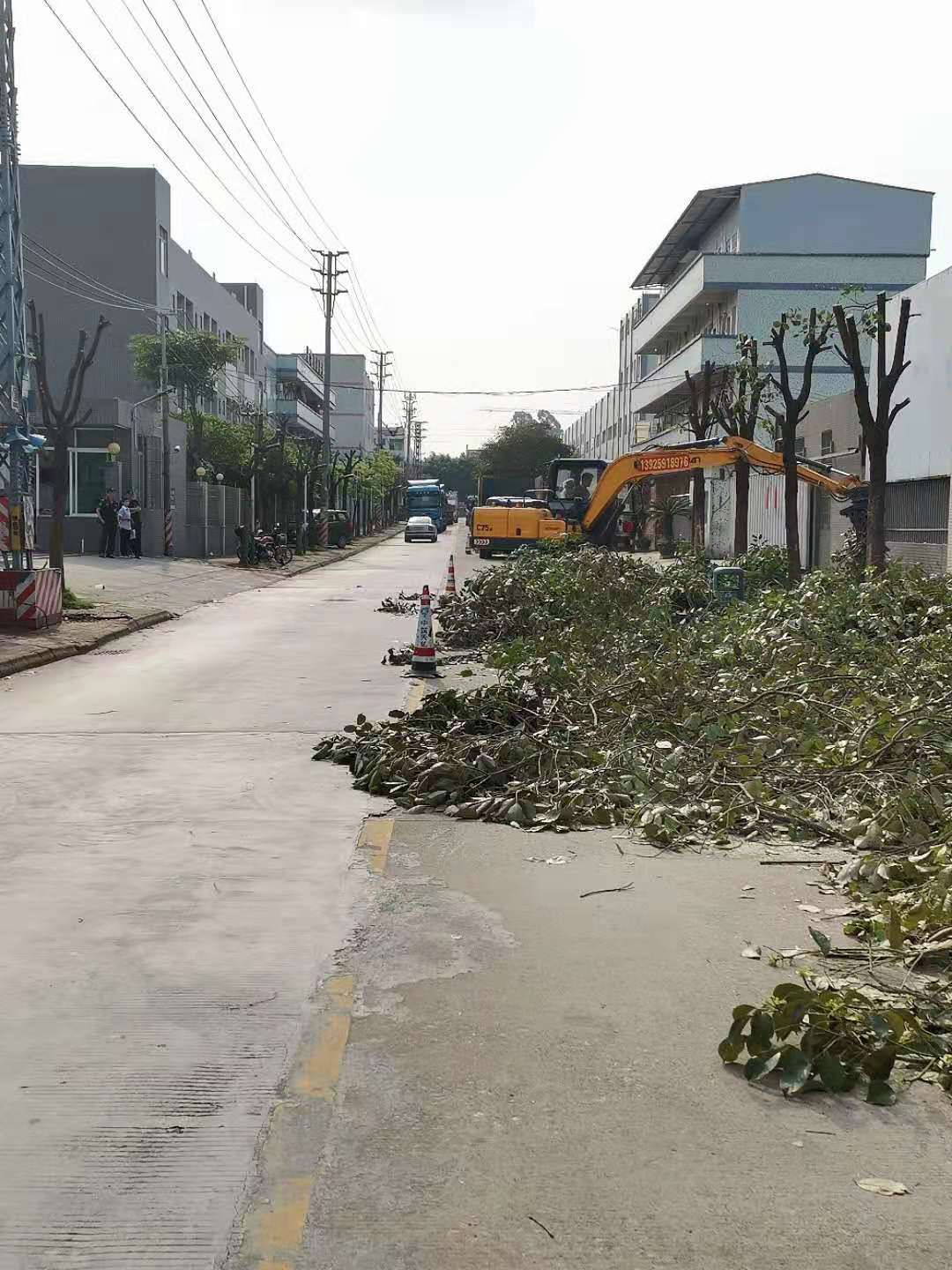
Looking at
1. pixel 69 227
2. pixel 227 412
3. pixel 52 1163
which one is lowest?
pixel 52 1163

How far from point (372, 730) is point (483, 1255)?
22.0 ft

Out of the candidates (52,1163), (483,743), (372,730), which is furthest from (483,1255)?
(372,730)

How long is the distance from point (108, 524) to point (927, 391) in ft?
76.2

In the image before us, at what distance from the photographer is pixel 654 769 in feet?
26.2

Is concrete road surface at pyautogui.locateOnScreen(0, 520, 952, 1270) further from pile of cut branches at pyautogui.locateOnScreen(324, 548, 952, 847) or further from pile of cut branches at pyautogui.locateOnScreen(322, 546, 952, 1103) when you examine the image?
pile of cut branches at pyautogui.locateOnScreen(324, 548, 952, 847)

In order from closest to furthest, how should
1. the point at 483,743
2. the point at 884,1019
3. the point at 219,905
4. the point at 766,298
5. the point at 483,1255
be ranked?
the point at 483,1255 → the point at 884,1019 → the point at 219,905 → the point at 483,743 → the point at 766,298

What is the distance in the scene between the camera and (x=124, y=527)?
38.0 meters

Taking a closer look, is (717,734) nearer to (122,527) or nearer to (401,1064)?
(401,1064)

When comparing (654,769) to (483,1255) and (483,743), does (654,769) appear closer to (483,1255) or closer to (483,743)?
(483,743)

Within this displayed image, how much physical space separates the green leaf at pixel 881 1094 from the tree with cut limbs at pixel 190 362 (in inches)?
2164

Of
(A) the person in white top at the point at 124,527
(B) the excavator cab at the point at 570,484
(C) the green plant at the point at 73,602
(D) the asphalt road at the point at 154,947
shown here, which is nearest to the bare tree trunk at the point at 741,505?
(C) the green plant at the point at 73,602

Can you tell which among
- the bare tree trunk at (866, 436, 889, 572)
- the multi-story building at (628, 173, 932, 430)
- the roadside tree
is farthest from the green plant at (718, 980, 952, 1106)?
the roadside tree

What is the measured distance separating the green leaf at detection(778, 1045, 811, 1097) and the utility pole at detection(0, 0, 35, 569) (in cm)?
1634

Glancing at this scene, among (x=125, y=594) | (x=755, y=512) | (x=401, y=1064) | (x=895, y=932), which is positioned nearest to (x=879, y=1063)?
(x=895, y=932)
